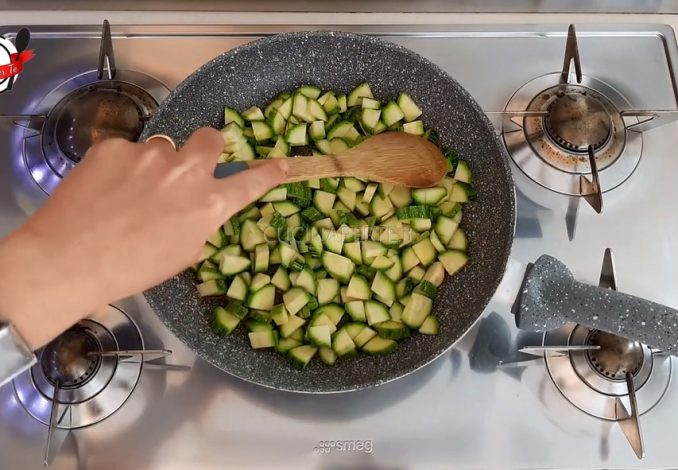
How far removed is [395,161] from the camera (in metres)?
1.13

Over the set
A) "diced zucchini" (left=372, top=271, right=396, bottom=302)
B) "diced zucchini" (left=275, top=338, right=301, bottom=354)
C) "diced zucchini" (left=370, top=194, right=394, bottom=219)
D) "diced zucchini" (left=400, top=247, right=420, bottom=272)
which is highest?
"diced zucchini" (left=370, top=194, right=394, bottom=219)

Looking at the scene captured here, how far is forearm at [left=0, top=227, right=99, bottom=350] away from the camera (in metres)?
0.65

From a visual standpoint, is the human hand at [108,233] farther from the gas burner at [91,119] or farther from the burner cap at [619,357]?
the burner cap at [619,357]

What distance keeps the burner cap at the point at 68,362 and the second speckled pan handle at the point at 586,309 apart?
A: 734 mm

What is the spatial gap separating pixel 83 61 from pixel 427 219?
76 centimetres

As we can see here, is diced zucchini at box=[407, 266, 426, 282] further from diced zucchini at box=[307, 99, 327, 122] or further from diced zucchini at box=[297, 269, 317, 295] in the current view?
diced zucchini at box=[307, 99, 327, 122]

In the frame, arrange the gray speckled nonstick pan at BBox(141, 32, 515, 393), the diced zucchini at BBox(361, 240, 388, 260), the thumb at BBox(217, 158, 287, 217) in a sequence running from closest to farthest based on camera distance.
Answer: the thumb at BBox(217, 158, 287, 217) < the gray speckled nonstick pan at BBox(141, 32, 515, 393) < the diced zucchini at BBox(361, 240, 388, 260)

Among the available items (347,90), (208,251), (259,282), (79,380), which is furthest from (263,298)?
(347,90)

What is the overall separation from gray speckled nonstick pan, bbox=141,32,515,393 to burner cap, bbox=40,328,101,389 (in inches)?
7.2

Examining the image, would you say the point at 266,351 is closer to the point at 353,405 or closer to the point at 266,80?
the point at 353,405

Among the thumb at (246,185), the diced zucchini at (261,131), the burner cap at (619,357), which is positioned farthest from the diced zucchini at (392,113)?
the burner cap at (619,357)

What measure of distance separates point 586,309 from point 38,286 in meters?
0.75

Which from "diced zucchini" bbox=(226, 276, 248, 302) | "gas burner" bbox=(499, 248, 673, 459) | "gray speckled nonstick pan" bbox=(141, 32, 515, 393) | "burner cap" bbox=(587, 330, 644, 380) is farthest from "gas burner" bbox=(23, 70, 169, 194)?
"burner cap" bbox=(587, 330, 644, 380)

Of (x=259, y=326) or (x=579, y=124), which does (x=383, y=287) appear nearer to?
(x=259, y=326)
